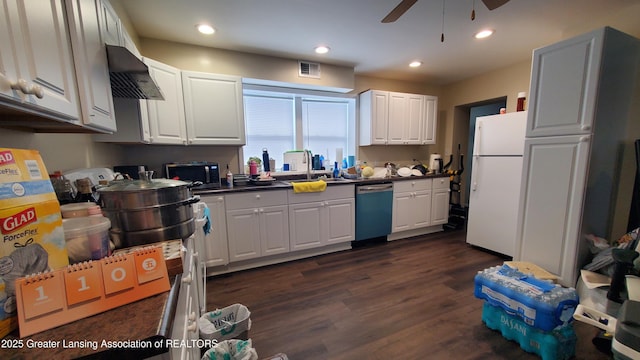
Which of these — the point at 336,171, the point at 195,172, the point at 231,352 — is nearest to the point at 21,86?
the point at 231,352

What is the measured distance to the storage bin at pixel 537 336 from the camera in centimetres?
140

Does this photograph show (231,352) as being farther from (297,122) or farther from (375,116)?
(375,116)

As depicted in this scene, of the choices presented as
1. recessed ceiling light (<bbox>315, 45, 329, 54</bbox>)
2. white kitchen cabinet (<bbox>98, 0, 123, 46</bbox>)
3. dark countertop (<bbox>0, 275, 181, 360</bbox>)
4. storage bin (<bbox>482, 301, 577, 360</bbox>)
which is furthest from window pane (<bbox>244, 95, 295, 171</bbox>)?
storage bin (<bbox>482, 301, 577, 360</bbox>)

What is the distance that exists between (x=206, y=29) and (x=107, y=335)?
2630mm

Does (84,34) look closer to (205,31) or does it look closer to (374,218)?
(205,31)

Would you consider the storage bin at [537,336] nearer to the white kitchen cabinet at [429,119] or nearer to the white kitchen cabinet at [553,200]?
the white kitchen cabinet at [553,200]

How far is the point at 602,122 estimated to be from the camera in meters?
1.76

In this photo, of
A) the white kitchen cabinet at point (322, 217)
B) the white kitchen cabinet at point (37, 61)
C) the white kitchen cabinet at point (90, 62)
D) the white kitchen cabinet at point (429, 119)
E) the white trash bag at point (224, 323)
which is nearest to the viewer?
the white kitchen cabinet at point (37, 61)

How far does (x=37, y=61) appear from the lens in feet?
2.29

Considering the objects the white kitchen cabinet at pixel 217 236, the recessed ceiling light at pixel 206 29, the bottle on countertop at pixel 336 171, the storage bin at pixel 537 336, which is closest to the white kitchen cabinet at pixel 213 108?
the recessed ceiling light at pixel 206 29

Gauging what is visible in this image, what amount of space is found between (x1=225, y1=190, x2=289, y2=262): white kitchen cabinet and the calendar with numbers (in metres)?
1.83

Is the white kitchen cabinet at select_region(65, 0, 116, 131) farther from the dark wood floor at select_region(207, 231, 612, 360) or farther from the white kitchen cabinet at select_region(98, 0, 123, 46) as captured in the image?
the dark wood floor at select_region(207, 231, 612, 360)

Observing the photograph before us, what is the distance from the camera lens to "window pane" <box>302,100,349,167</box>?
11.6 ft

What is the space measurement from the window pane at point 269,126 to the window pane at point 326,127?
24 cm
